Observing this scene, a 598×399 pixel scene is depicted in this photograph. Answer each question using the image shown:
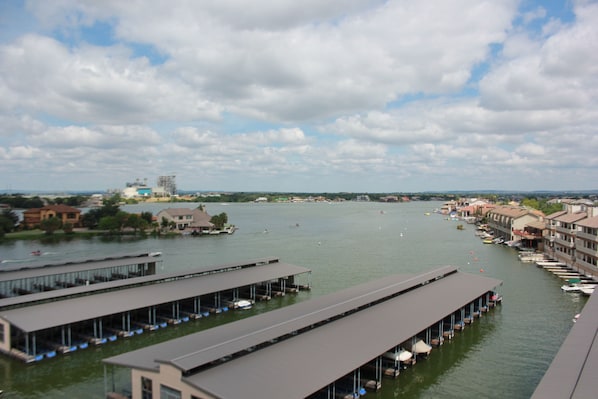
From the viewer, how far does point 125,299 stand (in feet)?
46.9

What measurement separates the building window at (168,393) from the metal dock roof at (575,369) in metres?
5.93

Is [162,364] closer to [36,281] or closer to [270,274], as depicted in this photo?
[270,274]

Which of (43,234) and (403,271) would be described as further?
(43,234)

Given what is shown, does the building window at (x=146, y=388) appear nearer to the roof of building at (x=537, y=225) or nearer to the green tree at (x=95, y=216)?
the roof of building at (x=537, y=225)

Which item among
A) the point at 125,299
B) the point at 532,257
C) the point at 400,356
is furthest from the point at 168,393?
the point at 532,257

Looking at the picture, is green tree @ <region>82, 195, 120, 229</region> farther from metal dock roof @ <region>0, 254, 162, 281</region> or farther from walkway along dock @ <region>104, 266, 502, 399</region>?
walkway along dock @ <region>104, 266, 502, 399</region>

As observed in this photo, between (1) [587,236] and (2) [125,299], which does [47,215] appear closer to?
(2) [125,299]

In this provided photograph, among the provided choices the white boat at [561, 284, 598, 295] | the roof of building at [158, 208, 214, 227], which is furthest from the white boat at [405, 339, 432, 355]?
the roof of building at [158, 208, 214, 227]

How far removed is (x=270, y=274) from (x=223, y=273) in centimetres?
204

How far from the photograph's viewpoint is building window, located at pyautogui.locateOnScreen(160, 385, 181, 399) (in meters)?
7.80

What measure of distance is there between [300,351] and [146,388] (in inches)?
121

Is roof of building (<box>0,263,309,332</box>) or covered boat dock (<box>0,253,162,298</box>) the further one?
covered boat dock (<box>0,253,162,298</box>)

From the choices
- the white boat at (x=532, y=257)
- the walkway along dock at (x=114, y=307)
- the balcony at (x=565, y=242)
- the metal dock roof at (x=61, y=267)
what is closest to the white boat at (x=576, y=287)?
the balcony at (x=565, y=242)

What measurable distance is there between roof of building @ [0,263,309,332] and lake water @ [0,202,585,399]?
3.32 feet
